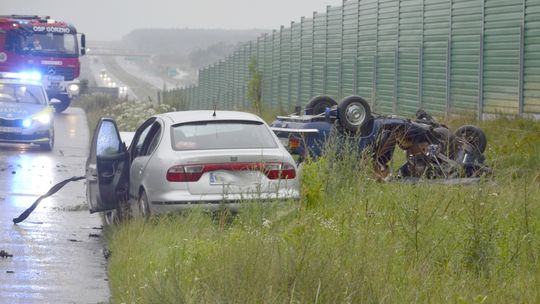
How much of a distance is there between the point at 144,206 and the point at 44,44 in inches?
1435

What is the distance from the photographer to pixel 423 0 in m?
31.4

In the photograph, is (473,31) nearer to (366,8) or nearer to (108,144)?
(366,8)

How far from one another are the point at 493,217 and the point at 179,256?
2633 millimetres

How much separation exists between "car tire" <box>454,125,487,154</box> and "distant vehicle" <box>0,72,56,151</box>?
44.0ft

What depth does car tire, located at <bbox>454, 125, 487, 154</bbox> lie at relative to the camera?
18453 millimetres

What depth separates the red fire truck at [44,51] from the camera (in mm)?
48688

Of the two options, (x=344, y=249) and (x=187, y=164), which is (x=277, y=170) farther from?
(x=344, y=249)

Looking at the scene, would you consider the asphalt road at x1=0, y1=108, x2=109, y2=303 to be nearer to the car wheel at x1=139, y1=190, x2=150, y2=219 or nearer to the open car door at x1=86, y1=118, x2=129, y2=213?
the open car door at x1=86, y1=118, x2=129, y2=213

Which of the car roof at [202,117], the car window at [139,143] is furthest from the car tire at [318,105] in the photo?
the car roof at [202,117]

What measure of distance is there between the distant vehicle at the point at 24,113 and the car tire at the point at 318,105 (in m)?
10.2

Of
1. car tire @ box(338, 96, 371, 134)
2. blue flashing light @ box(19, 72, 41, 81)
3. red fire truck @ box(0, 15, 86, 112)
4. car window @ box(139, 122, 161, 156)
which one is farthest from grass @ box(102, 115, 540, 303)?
red fire truck @ box(0, 15, 86, 112)

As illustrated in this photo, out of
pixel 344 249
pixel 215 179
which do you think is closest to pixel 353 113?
pixel 215 179

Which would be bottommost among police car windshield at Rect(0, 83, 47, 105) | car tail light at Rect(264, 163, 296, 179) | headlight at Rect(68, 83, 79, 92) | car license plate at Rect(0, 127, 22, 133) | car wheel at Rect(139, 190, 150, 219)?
headlight at Rect(68, 83, 79, 92)

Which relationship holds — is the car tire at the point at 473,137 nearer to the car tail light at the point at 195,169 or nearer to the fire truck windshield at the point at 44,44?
the car tail light at the point at 195,169
